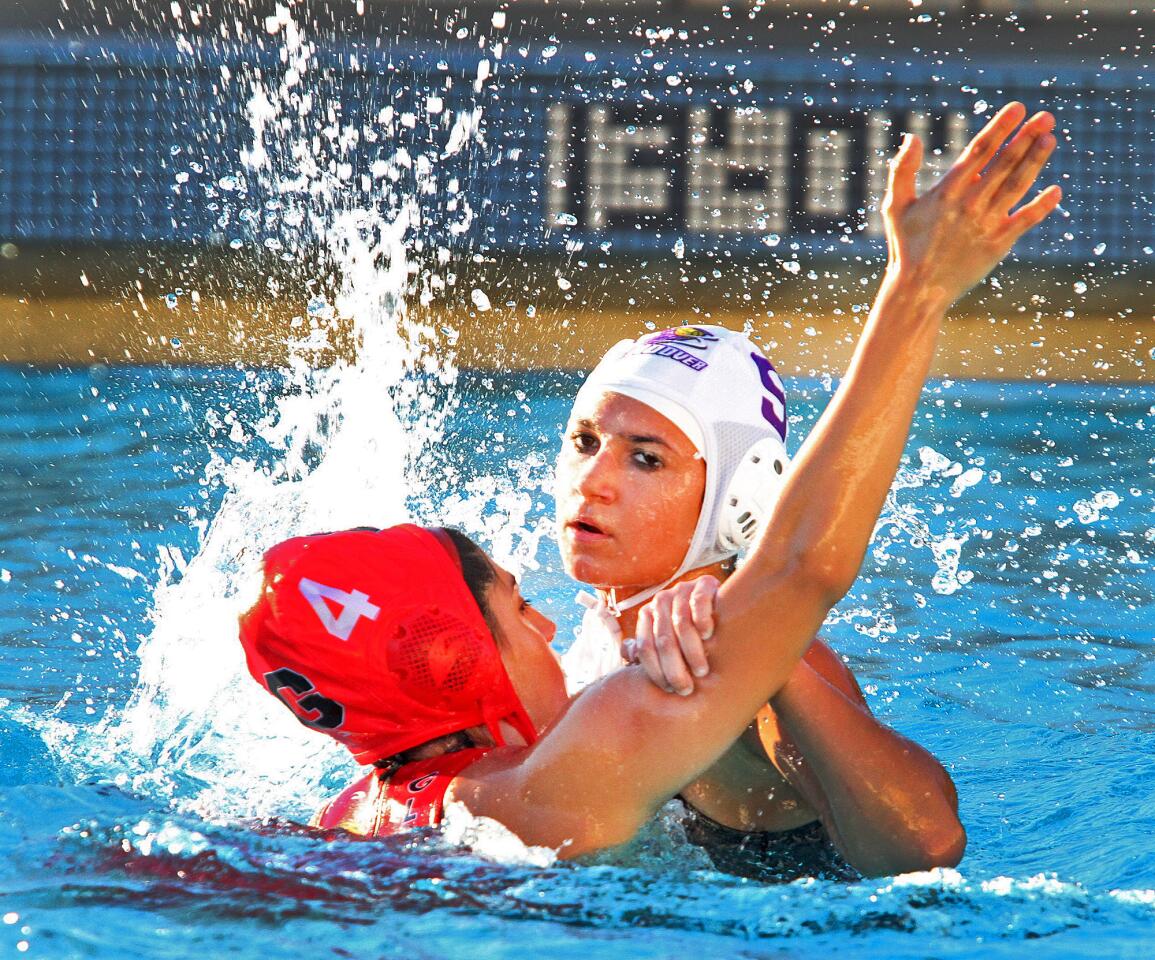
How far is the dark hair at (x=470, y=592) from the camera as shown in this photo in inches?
102

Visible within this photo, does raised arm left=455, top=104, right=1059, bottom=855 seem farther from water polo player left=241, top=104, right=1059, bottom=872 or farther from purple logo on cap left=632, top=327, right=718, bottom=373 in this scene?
purple logo on cap left=632, top=327, right=718, bottom=373

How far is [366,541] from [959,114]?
938 cm

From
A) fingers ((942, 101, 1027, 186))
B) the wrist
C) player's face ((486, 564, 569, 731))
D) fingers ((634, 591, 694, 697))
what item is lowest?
player's face ((486, 564, 569, 731))

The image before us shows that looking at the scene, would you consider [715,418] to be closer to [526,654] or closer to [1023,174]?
[526,654]

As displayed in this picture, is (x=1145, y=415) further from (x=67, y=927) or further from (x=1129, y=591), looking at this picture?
(x=67, y=927)

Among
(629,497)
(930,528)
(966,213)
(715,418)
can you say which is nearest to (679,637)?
(966,213)

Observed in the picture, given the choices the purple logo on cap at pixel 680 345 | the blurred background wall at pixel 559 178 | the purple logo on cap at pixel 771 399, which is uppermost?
the blurred background wall at pixel 559 178

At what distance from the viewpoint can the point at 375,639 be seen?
248 cm

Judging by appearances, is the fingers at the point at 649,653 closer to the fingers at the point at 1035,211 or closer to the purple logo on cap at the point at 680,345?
the fingers at the point at 1035,211

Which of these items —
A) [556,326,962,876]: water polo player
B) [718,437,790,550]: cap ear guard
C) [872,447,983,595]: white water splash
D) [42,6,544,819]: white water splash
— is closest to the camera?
[556,326,962,876]: water polo player

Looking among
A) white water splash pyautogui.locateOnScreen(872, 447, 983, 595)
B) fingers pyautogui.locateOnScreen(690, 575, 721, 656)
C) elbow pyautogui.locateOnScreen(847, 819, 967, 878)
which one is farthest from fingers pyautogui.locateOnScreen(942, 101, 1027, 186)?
white water splash pyautogui.locateOnScreen(872, 447, 983, 595)

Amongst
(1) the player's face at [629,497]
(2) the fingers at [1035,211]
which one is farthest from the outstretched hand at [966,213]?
(1) the player's face at [629,497]

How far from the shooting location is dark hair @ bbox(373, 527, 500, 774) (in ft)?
8.51

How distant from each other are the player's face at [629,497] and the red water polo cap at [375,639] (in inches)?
19.0
